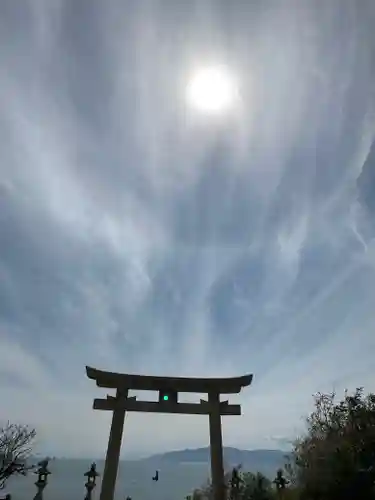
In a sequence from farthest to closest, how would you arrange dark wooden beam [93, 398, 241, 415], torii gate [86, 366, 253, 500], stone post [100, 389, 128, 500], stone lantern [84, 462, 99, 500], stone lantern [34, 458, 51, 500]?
stone lantern [84, 462, 99, 500], stone lantern [34, 458, 51, 500], dark wooden beam [93, 398, 241, 415], torii gate [86, 366, 253, 500], stone post [100, 389, 128, 500]

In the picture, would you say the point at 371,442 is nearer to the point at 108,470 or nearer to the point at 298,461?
the point at 298,461

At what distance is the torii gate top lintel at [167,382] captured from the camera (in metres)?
12.5

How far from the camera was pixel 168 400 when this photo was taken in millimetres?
12664

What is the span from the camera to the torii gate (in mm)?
12195

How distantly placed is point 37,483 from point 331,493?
11.6 metres

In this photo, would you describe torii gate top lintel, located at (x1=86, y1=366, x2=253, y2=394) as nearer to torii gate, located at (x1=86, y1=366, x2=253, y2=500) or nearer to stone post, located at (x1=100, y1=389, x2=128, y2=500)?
torii gate, located at (x1=86, y1=366, x2=253, y2=500)

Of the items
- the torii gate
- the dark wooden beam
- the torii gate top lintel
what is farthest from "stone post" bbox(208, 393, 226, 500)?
the torii gate top lintel

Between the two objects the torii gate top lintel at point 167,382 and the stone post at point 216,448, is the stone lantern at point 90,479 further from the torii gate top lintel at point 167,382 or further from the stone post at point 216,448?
the stone post at point 216,448

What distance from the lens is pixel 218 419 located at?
12.5 meters

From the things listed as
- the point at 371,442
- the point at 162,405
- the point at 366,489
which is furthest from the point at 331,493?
the point at 162,405

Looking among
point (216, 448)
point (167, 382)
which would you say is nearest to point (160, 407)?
point (167, 382)

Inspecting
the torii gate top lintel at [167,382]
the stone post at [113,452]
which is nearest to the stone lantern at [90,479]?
the stone post at [113,452]

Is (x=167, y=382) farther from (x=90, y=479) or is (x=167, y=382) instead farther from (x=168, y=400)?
(x=90, y=479)

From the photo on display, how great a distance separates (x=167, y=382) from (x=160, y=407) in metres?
0.85
